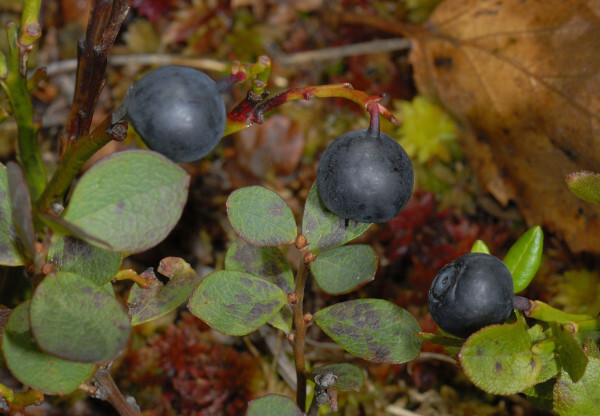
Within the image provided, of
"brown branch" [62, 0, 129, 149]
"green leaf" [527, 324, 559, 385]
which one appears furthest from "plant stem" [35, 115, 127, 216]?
"green leaf" [527, 324, 559, 385]

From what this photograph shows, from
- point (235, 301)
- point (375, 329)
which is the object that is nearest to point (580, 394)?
point (375, 329)

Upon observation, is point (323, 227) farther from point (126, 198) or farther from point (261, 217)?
point (126, 198)

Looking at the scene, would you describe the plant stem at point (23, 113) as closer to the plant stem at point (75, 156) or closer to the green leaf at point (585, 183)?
the plant stem at point (75, 156)

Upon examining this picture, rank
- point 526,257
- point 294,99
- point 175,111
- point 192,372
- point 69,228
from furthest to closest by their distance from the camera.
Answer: point 192,372
point 526,257
point 294,99
point 175,111
point 69,228

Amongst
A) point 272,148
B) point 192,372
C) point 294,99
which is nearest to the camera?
point 294,99

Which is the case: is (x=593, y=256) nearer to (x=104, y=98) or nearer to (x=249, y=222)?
(x=249, y=222)

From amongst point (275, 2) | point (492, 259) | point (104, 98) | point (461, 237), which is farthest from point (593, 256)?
point (104, 98)

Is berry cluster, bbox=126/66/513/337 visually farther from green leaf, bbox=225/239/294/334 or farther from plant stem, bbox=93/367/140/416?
plant stem, bbox=93/367/140/416
